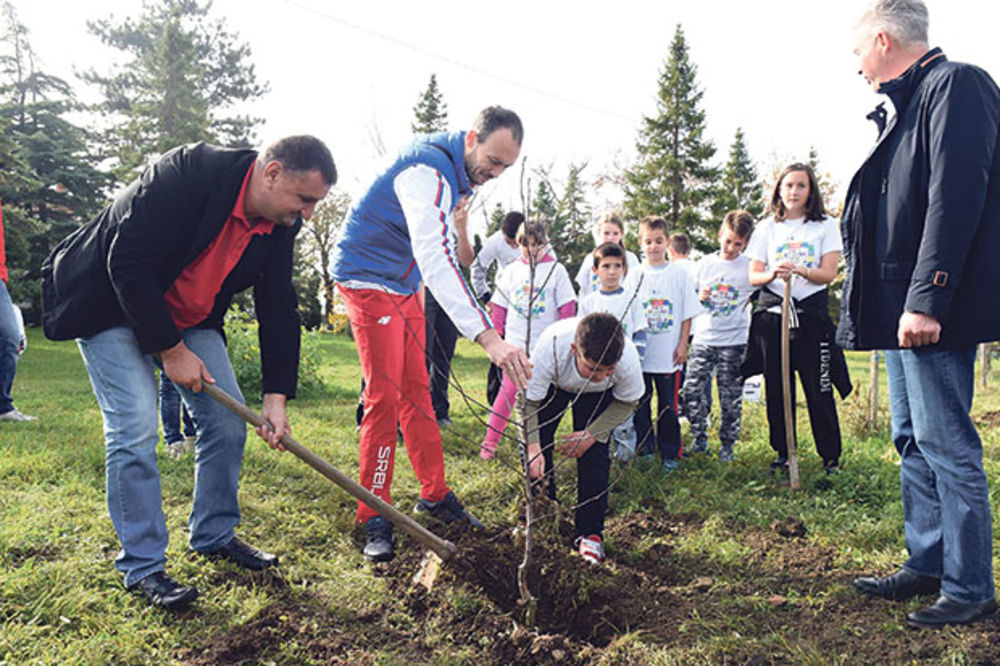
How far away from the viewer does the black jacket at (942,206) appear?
7.16 ft

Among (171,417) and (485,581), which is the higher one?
(171,417)

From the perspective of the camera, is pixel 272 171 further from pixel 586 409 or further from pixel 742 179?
pixel 742 179

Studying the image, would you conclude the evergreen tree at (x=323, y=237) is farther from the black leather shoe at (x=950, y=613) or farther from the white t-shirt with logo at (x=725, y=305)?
the black leather shoe at (x=950, y=613)

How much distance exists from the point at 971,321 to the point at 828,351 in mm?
2093

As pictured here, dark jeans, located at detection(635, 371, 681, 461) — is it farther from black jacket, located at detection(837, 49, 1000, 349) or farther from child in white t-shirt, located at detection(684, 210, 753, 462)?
black jacket, located at detection(837, 49, 1000, 349)

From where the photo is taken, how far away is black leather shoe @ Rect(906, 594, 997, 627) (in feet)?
7.48

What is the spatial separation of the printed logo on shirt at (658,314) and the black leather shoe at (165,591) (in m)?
3.54

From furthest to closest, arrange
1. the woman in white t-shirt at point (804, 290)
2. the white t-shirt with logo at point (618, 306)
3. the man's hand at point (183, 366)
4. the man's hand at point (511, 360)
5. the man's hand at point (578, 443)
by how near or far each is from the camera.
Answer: the white t-shirt with logo at point (618, 306) < the woman in white t-shirt at point (804, 290) < the man's hand at point (578, 443) < the man's hand at point (183, 366) < the man's hand at point (511, 360)

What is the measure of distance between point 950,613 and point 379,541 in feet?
7.66

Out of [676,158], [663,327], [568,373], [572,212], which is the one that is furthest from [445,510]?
[676,158]

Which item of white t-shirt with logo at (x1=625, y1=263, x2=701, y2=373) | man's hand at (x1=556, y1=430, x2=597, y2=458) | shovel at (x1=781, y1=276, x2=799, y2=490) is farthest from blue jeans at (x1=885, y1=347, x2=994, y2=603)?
white t-shirt with logo at (x1=625, y1=263, x2=701, y2=373)

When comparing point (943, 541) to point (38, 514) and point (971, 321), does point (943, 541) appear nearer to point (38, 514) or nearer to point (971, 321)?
point (971, 321)

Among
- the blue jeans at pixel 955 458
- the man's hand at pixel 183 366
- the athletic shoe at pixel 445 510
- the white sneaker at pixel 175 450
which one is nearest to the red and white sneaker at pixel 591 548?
the athletic shoe at pixel 445 510

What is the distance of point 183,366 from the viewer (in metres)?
2.58
